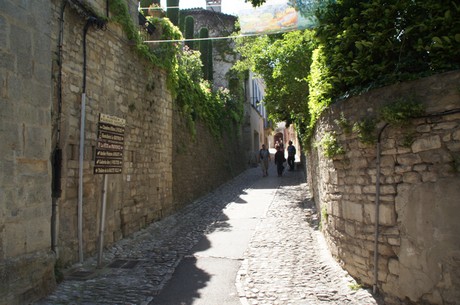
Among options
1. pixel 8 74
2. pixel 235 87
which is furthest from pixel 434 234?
pixel 235 87

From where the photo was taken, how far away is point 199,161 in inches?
517

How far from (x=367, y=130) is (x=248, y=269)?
2664 mm

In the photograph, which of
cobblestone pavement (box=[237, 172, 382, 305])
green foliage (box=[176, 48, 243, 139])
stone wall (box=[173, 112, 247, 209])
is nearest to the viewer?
cobblestone pavement (box=[237, 172, 382, 305])

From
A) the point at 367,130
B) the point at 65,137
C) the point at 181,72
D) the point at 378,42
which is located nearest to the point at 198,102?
the point at 181,72

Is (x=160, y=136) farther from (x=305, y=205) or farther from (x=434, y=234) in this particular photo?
(x=434, y=234)

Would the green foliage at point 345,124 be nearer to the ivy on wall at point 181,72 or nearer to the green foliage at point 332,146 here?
the green foliage at point 332,146

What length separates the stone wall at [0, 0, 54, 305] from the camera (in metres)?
3.92

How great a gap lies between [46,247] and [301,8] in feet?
17.3

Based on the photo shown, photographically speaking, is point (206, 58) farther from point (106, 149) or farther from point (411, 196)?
point (411, 196)

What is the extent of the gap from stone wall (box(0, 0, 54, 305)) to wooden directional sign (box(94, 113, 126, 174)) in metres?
0.98

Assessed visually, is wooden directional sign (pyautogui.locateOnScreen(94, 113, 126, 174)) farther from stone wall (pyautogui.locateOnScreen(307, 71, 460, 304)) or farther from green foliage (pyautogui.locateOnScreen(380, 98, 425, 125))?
green foliage (pyautogui.locateOnScreen(380, 98, 425, 125))

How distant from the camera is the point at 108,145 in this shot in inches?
229

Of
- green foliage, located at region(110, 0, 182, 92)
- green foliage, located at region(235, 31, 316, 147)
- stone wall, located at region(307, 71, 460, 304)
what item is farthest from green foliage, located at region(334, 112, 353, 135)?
green foliage, located at region(110, 0, 182, 92)

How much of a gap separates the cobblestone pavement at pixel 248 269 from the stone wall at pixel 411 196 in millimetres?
536
